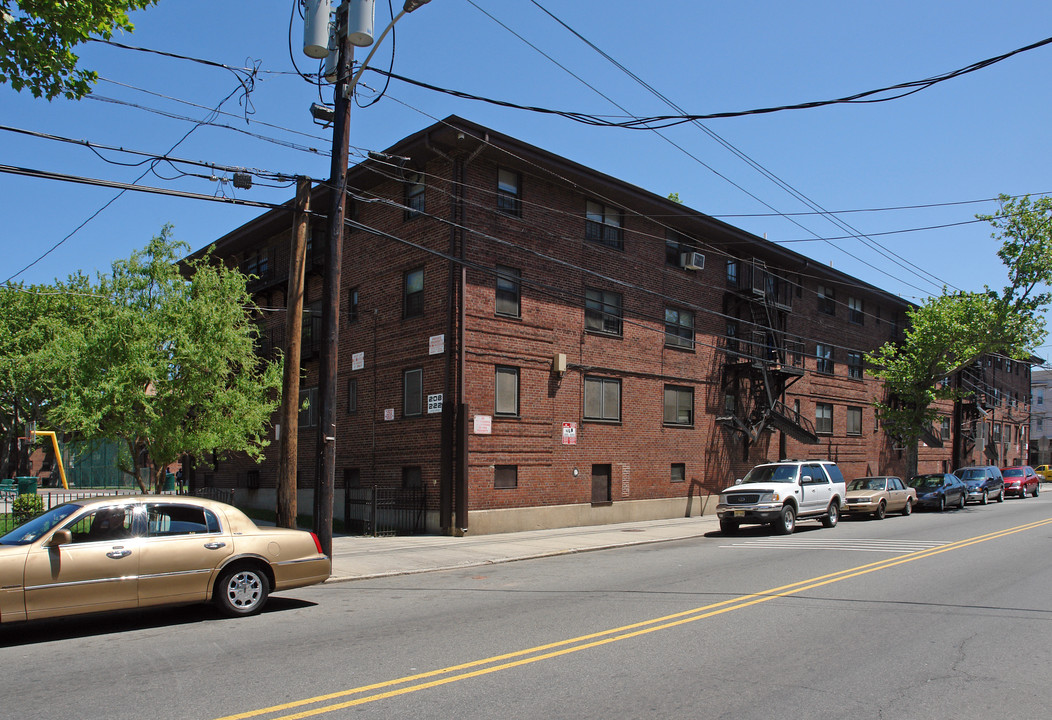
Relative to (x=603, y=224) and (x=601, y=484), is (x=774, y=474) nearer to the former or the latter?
(x=601, y=484)

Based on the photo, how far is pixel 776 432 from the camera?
104ft

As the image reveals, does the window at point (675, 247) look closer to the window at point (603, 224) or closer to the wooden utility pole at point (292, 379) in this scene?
the window at point (603, 224)

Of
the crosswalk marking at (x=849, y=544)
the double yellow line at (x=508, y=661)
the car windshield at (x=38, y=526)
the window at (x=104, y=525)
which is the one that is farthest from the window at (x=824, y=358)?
the car windshield at (x=38, y=526)

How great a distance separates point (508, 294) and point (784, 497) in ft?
29.9

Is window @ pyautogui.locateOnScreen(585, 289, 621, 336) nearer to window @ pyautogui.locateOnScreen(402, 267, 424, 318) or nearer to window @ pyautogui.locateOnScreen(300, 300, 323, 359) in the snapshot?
window @ pyautogui.locateOnScreen(402, 267, 424, 318)

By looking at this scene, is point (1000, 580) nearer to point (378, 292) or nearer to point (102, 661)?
point (102, 661)

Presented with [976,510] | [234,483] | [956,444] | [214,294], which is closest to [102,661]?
[214,294]

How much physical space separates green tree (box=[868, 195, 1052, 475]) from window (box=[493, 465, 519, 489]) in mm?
19764

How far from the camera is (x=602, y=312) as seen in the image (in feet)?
79.5

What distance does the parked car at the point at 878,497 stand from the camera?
85.1 ft

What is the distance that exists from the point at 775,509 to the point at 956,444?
112ft

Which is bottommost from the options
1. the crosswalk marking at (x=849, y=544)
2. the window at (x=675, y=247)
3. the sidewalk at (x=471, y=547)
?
the sidewalk at (x=471, y=547)

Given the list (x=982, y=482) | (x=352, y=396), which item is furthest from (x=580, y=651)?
(x=982, y=482)

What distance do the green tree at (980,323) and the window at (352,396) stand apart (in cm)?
2232
